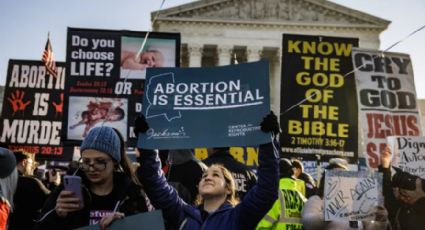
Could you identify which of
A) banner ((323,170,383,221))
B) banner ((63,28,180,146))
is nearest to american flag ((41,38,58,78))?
banner ((63,28,180,146))

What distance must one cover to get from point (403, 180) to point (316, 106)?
2.16m

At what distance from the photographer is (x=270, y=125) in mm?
2994

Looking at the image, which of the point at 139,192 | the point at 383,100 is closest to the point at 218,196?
the point at 139,192

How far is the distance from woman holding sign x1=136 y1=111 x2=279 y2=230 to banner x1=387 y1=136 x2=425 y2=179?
8.04 ft

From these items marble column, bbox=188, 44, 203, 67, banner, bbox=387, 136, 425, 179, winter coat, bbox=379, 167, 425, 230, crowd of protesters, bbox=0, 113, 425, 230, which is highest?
marble column, bbox=188, 44, 203, 67

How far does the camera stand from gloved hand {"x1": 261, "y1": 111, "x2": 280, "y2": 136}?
9.81ft

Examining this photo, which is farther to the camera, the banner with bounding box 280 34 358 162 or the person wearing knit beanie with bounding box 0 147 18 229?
the banner with bounding box 280 34 358 162

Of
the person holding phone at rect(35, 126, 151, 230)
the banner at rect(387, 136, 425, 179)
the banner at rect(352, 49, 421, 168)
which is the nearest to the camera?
the person holding phone at rect(35, 126, 151, 230)

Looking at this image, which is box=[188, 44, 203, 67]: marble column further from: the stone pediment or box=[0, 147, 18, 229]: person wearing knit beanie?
box=[0, 147, 18, 229]: person wearing knit beanie

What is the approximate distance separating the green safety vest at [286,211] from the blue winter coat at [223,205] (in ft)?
6.37

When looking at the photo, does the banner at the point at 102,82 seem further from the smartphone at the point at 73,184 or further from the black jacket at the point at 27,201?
the smartphone at the point at 73,184

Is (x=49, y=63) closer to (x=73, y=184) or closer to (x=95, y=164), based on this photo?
(x=95, y=164)

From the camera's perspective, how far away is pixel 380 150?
235 inches

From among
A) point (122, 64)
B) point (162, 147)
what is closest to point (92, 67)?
point (122, 64)
